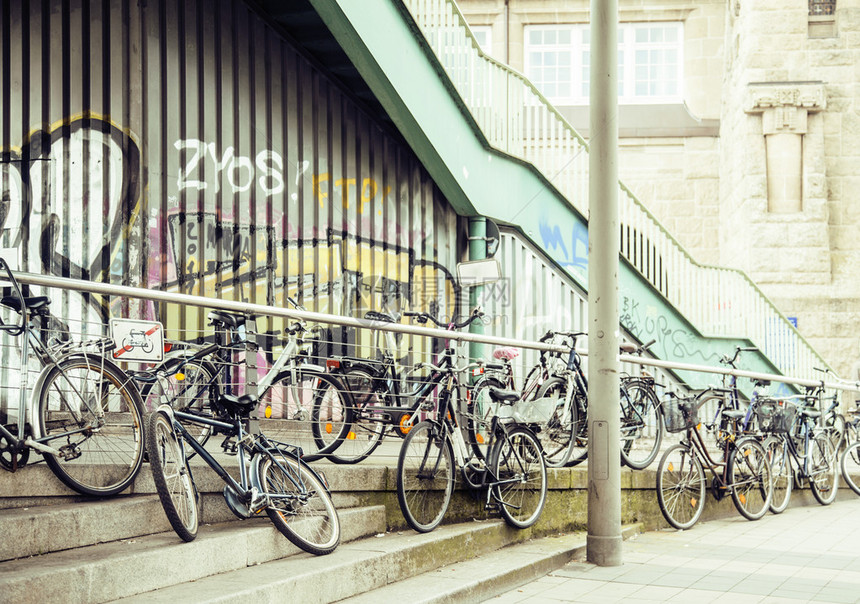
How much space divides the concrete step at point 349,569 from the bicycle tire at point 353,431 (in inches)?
27.4

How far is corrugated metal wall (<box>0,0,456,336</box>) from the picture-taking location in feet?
24.2

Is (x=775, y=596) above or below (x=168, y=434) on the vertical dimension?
below

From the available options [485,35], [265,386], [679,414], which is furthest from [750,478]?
[485,35]

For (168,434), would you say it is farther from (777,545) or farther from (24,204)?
(777,545)

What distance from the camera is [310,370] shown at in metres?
6.49

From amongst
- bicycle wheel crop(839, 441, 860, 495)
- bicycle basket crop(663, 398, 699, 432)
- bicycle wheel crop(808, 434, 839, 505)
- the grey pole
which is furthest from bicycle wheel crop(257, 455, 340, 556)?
bicycle wheel crop(839, 441, 860, 495)

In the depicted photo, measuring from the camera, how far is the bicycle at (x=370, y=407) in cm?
650

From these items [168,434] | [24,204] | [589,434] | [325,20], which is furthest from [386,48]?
[168,434]

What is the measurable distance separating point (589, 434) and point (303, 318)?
244 centimetres

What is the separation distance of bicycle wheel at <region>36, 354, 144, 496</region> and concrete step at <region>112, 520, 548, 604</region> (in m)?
0.78

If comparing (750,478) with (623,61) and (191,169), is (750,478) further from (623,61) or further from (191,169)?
(623,61)

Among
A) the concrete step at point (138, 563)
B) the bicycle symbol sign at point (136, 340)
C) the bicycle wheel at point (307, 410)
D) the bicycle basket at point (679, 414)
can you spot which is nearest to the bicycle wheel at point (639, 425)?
the bicycle basket at point (679, 414)

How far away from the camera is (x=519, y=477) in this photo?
707 centimetres

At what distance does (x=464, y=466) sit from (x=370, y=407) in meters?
0.81
